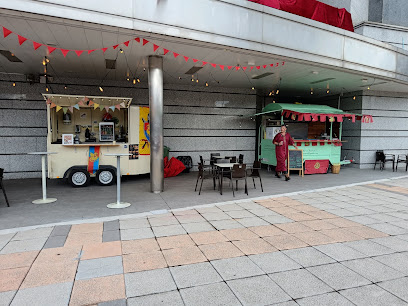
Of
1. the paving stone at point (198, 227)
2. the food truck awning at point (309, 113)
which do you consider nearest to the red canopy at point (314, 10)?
the food truck awning at point (309, 113)

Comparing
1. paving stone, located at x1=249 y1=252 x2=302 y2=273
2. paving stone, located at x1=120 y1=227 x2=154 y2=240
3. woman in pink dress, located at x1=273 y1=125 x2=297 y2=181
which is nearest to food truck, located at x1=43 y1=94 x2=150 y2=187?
paving stone, located at x1=120 y1=227 x2=154 y2=240

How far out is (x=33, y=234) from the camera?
13.0 feet

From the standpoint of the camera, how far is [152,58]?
6.61 metres

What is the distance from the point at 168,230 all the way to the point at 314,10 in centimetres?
736

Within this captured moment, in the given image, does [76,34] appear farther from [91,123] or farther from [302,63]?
[302,63]

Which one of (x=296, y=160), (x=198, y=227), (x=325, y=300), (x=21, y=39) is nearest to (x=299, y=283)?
(x=325, y=300)

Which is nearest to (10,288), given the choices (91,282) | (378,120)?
(91,282)

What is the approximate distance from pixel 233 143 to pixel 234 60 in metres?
4.80

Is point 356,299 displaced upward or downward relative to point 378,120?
downward

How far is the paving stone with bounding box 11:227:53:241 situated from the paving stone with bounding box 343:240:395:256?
4.36 meters

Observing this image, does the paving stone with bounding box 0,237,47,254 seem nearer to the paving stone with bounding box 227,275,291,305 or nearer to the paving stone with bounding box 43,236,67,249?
the paving stone with bounding box 43,236,67,249

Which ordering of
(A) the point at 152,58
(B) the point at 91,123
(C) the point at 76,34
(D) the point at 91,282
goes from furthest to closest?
(B) the point at 91,123, (A) the point at 152,58, (C) the point at 76,34, (D) the point at 91,282

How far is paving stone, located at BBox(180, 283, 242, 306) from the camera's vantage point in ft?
7.93

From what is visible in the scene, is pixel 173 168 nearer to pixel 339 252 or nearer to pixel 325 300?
A: pixel 339 252
